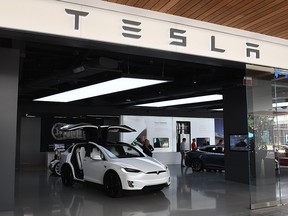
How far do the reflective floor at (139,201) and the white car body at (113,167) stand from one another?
1.31ft

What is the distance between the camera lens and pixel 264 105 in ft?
28.2

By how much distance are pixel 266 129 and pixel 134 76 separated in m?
3.95

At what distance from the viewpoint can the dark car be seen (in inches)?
551

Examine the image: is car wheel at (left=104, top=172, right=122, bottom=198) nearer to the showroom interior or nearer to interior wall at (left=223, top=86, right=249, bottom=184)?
the showroom interior

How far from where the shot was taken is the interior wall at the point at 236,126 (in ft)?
36.0

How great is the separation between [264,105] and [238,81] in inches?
86.0

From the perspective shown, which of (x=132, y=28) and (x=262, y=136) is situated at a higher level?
(x=132, y=28)

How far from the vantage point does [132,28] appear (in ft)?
17.1

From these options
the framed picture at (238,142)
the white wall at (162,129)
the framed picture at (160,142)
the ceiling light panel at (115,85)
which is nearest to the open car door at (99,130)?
the ceiling light panel at (115,85)

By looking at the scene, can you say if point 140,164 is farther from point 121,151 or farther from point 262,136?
point 262,136

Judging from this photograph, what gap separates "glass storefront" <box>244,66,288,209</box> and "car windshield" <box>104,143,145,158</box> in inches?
132

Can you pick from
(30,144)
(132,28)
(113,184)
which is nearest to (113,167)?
(113,184)

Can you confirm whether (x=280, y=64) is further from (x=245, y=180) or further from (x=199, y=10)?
(x=245, y=180)

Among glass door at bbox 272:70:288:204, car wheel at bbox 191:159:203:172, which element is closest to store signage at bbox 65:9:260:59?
glass door at bbox 272:70:288:204
